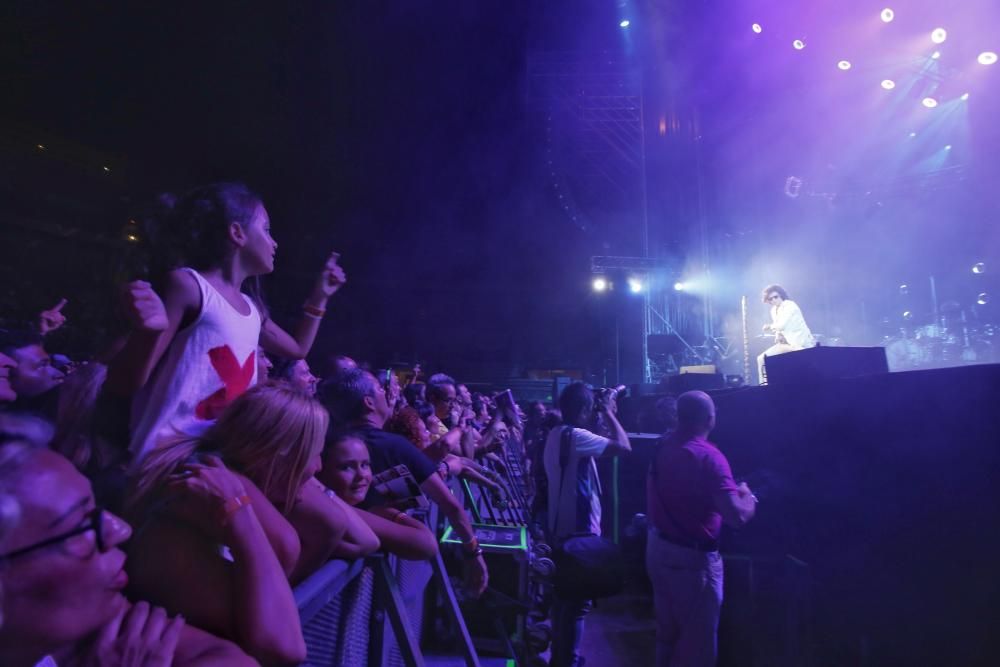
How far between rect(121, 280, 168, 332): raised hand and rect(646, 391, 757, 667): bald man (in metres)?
3.12

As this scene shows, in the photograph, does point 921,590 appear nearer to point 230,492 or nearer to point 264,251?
point 230,492

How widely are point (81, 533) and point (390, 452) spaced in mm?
1988

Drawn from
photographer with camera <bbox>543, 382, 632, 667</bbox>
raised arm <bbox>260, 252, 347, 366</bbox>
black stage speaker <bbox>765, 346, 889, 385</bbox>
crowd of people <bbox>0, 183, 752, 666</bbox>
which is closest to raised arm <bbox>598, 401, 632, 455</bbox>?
photographer with camera <bbox>543, 382, 632, 667</bbox>

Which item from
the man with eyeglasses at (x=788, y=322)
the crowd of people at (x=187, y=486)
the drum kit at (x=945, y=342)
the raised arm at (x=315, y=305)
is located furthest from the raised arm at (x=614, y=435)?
the drum kit at (x=945, y=342)

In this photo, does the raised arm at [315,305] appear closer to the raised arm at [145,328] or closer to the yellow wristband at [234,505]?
the raised arm at [145,328]

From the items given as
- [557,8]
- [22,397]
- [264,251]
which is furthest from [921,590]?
[557,8]

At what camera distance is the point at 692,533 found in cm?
328

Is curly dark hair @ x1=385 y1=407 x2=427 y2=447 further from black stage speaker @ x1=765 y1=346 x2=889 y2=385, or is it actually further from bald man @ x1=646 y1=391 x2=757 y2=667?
black stage speaker @ x1=765 y1=346 x2=889 y2=385

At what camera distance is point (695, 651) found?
318 centimetres

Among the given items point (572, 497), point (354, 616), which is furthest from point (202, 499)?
point (572, 497)

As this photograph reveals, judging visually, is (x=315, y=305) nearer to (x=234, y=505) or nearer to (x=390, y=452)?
(x=390, y=452)

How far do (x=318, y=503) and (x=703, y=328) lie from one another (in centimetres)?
1603

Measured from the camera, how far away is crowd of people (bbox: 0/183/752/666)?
28.2 inches

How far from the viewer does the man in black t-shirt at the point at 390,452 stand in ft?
8.85
